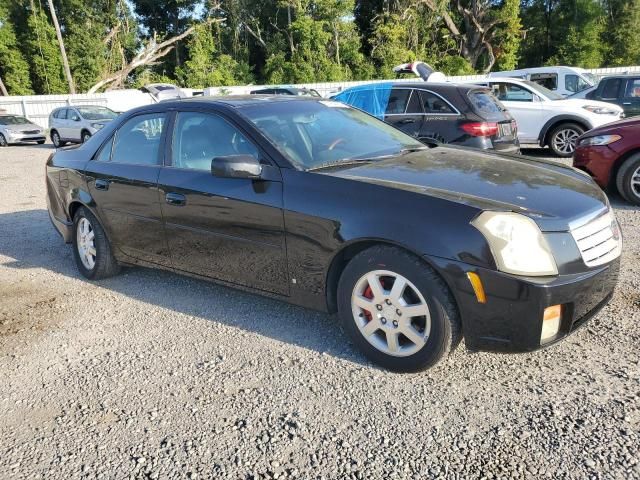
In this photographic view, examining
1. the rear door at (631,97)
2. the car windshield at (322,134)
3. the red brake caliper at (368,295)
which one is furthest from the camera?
the rear door at (631,97)

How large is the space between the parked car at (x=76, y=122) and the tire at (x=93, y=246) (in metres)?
14.9

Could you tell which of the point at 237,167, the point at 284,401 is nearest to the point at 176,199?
the point at 237,167

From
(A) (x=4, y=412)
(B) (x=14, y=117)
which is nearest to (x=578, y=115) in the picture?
(A) (x=4, y=412)

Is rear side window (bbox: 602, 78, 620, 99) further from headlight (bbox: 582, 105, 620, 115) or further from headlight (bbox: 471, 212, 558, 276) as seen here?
headlight (bbox: 471, 212, 558, 276)

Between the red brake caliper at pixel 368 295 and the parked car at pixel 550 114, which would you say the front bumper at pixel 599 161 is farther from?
the red brake caliper at pixel 368 295

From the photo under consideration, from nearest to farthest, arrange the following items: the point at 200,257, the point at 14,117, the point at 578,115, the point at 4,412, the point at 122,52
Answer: the point at 4,412, the point at 200,257, the point at 578,115, the point at 14,117, the point at 122,52

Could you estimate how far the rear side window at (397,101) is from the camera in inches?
352

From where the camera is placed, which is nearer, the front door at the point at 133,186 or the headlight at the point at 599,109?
the front door at the point at 133,186

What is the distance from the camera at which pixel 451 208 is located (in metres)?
2.96

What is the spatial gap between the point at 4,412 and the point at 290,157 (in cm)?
221

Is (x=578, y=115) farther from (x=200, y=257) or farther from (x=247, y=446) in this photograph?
(x=247, y=446)

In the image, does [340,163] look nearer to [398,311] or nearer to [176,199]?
[398,311]

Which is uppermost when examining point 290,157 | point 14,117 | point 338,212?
point 290,157

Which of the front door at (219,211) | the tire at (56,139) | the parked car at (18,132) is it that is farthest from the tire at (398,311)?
the parked car at (18,132)
